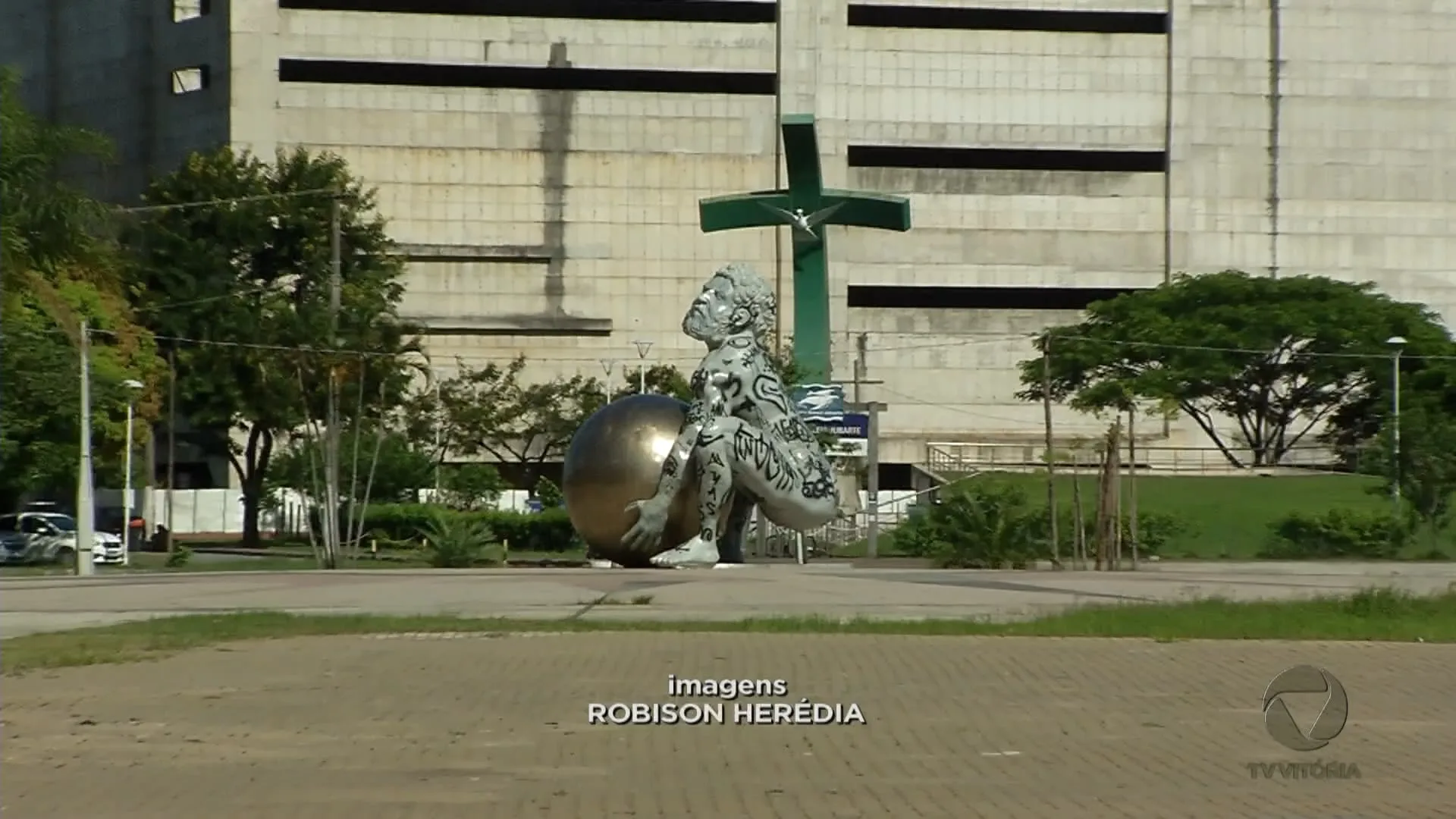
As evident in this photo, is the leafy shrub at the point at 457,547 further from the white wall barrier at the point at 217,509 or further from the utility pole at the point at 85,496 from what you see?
the white wall barrier at the point at 217,509

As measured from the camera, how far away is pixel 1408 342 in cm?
6644

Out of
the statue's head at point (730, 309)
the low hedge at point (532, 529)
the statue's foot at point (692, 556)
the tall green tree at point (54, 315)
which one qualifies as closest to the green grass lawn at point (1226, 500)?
the low hedge at point (532, 529)

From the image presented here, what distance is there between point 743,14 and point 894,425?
17902 mm

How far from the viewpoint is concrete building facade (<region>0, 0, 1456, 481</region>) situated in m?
77.4

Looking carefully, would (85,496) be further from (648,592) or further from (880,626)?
(880,626)

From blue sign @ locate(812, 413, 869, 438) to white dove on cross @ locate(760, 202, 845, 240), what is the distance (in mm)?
7072

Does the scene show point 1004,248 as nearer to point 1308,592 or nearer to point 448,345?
point 448,345

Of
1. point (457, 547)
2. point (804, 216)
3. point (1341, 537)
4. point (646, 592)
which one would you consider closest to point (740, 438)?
point (646, 592)

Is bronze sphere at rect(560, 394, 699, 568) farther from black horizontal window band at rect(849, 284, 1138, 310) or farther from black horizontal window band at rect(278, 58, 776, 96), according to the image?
black horizontal window band at rect(849, 284, 1138, 310)

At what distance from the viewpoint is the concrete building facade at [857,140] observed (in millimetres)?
77375

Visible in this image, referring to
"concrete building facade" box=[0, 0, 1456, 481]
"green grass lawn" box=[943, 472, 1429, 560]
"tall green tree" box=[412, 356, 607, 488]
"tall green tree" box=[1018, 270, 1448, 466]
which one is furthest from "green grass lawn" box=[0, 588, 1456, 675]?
"concrete building facade" box=[0, 0, 1456, 481]

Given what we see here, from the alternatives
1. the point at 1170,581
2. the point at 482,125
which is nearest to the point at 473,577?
the point at 1170,581

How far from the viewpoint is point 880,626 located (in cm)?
1797

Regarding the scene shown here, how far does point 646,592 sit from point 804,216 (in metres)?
29.1
